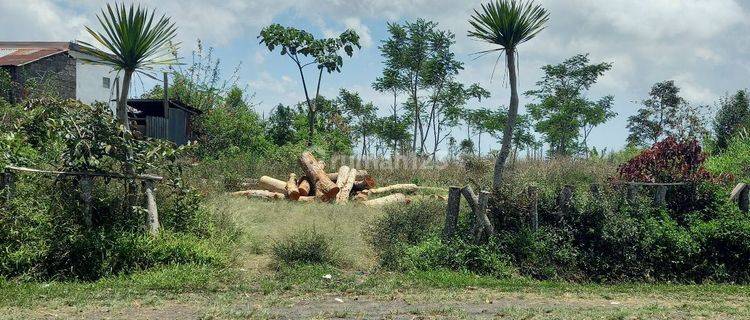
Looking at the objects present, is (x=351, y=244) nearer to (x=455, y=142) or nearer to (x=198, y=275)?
(x=198, y=275)

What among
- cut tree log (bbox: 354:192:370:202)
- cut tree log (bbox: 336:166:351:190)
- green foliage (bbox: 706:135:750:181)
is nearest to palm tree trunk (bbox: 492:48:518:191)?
green foliage (bbox: 706:135:750:181)

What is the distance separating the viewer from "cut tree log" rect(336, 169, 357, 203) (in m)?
18.0

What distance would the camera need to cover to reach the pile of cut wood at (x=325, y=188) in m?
18.0

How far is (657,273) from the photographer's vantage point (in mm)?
10039

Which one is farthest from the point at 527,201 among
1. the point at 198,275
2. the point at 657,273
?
the point at 198,275

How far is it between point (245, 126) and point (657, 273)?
66.9 ft

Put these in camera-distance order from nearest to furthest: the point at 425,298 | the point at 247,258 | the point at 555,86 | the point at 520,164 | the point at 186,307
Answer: the point at 186,307 < the point at 425,298 < the point at 247,258 < the point at 520,164 < the point at 555,86

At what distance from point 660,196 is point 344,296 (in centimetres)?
587

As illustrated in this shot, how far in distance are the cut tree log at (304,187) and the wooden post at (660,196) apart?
9560 mm

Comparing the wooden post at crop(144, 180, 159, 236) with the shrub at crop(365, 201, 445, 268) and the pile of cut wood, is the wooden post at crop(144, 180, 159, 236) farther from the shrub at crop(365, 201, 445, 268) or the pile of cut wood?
the pile of cut wood

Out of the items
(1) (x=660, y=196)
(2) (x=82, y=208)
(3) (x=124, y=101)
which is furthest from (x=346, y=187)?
(2) (x=82, y=208)

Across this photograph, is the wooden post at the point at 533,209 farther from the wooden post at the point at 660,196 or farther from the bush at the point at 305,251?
the bush at the point at 305,251

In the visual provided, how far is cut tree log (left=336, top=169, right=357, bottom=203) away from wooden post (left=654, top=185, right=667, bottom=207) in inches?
334

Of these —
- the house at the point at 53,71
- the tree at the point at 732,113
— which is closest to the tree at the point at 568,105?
the tree at the point at 732,113
